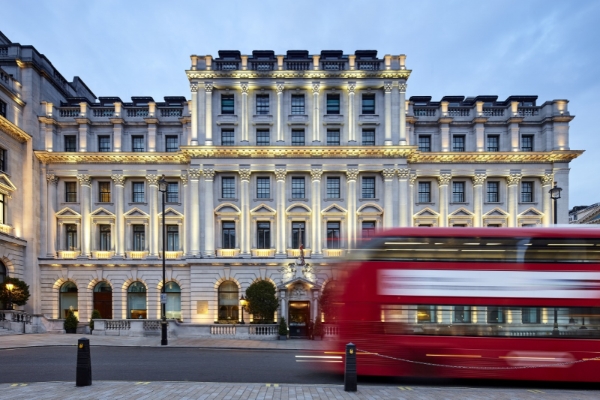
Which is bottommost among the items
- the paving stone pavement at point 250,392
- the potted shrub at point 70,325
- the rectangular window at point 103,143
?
the potted shrub at point 70,325

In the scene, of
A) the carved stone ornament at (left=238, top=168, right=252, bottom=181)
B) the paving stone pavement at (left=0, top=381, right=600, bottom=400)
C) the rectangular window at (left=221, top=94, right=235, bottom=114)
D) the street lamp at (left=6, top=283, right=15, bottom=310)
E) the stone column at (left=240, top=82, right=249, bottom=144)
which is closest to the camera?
the paving stone pavement at (left=0, top=381, right=600, bottom=400)

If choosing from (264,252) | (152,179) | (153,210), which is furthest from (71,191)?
(264,252)

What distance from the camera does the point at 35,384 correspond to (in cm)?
1055

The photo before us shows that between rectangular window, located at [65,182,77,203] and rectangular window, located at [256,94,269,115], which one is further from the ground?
rectangular window, located at [256,94,269,115]

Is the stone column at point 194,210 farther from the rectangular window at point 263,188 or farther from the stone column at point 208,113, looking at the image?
the rectangular window at point 263,188

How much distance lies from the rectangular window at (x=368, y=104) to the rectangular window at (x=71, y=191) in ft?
83.4

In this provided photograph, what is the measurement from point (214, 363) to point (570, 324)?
454 inches

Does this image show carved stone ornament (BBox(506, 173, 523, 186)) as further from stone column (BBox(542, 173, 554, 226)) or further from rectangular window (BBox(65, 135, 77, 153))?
rectangular window (BBox(65, 135, 77, 153))

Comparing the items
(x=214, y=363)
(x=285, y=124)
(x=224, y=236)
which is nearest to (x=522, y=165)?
(x=285, y=124)

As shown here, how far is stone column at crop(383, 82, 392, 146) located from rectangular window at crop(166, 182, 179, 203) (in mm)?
17984

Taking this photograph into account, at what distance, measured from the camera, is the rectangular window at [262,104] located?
111ft

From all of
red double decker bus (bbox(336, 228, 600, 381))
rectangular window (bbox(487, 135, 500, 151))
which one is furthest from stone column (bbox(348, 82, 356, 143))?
red double decker bus (bbox(336, 228, 600, 381))

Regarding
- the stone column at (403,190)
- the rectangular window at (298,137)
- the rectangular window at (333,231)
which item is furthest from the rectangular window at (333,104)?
the rectangular window at (333,231)

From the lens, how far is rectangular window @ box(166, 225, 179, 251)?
113 feet
